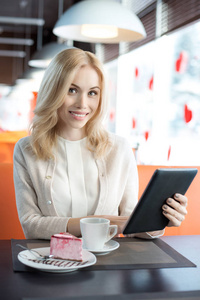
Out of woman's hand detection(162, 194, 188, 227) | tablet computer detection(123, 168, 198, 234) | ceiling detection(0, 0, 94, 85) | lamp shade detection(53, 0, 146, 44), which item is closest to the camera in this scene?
tablet computer detection(123, 168, 198, 234)

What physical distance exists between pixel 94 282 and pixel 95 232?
0.22 m

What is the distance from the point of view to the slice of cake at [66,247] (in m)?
1.15

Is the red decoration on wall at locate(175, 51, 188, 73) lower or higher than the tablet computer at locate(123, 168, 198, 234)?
higher

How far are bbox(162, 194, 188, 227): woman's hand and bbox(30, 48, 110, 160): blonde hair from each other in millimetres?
521

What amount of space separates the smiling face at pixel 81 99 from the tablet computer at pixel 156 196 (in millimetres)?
541

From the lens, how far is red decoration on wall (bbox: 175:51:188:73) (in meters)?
4.03

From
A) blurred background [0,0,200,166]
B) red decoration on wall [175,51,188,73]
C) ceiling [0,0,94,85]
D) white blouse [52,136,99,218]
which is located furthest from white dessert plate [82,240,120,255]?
ceiling [0,0,94,85]

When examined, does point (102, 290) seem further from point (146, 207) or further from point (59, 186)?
point (59, 186)

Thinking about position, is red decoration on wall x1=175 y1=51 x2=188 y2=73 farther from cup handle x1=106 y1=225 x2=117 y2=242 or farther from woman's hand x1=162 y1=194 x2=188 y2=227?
cup handle x1=106 y1=225 x2=117 y2=242

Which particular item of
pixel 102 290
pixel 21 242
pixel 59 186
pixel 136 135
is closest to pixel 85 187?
pixel 59 186

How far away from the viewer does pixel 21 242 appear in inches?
54.7

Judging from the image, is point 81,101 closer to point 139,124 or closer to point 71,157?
point 71,157

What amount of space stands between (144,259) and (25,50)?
456 inches

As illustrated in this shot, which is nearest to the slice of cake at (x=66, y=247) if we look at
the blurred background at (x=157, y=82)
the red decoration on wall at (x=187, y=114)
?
the blurred background at (x=157, y=82)
